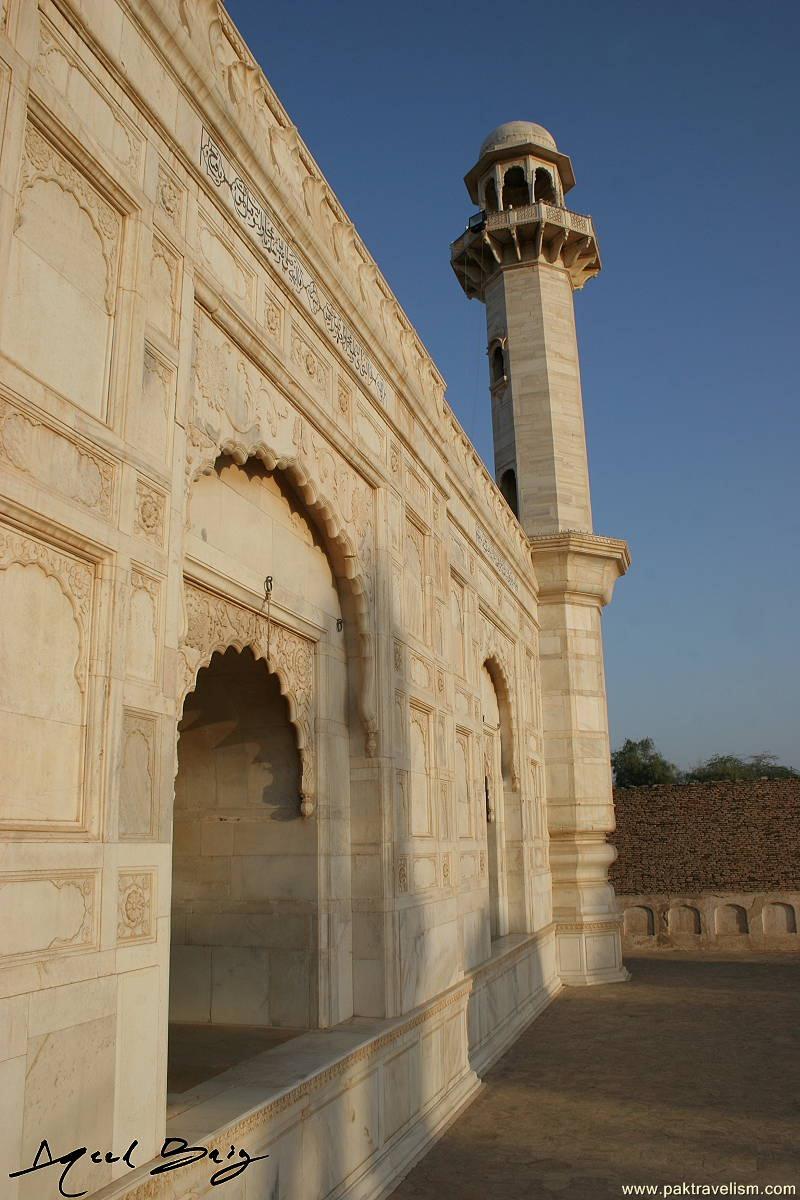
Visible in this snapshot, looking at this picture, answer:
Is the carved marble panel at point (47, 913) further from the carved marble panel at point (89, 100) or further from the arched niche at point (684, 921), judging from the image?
the arched niche at point (684, 921)

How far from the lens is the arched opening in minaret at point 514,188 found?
53.1 feet

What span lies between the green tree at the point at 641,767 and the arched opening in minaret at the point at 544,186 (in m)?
31.9

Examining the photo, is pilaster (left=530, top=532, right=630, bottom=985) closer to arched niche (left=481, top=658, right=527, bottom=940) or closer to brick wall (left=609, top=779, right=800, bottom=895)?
arched niche (left=481, top=658, right=527, bottom=940)

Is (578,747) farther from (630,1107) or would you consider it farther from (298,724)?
(298,724)

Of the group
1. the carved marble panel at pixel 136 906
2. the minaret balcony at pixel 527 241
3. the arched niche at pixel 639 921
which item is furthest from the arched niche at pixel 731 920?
the carved marble panel at pixel 136 906

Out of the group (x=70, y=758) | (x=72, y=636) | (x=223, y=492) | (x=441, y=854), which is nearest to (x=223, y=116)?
(x=223, y=492)

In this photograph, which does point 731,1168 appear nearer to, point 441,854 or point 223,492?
point 441,854

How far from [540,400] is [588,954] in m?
7.73

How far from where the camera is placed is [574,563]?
13516 mm

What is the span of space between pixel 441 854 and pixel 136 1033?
3988 mm

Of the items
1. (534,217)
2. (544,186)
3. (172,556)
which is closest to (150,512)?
(172,556)

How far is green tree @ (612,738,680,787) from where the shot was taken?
4425 centimetres

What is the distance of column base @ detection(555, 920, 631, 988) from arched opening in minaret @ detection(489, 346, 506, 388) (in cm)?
805

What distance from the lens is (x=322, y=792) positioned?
5652 millimetres
